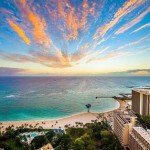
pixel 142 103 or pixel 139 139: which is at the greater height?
pixel 142 103

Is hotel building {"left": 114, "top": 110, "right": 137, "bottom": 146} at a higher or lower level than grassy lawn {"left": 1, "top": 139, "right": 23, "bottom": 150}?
higher

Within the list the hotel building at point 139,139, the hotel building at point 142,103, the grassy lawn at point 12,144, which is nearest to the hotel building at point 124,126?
the hotel building at point 139,139

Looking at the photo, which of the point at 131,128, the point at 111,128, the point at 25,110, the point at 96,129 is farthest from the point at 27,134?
the point at 25,110

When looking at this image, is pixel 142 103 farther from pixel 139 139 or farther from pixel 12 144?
pixel 12 144

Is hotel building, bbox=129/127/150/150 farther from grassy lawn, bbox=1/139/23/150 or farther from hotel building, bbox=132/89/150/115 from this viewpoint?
hotel building, bbox=132/89/150/115

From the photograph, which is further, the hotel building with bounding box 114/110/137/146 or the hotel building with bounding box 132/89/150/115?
the hotel building with bounding box 132/89/150/115

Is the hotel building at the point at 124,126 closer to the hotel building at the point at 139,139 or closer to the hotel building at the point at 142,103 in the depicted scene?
the hotel building at the point at 139,139

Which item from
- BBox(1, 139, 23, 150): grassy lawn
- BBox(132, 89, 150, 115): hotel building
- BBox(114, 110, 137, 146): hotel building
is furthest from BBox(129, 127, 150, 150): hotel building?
BBox(132, 89, 150, 115): hotel building

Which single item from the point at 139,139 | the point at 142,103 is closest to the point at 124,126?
the point at 139,139

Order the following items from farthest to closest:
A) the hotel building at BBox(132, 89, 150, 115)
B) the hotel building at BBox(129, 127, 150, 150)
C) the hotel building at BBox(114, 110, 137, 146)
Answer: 1. the hotel building at BBox(132, 89, 150, 115)
2. the hotel building at BBox(114, 110, 137, 146)
3. the hotel building at BBox(129, 127, 150, 150)
